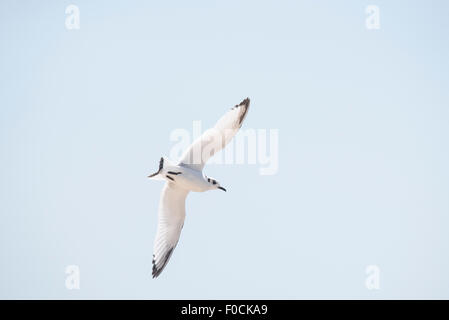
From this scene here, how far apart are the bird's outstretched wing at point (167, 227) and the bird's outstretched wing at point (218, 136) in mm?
832

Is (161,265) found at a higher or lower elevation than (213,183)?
lower

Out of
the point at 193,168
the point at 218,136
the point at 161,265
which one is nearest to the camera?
the point at 218,136

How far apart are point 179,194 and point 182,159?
2.54 ft

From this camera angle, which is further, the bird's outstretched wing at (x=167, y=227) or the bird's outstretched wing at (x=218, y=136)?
the bird's outstretched wing at (x=167, y=227)

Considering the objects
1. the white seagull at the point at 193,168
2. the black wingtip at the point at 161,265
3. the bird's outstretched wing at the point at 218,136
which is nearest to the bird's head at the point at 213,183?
the white seagull at the point at 193,168

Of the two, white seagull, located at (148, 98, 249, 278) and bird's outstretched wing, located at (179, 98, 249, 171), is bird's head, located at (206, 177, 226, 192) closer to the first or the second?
white seagull, located at (148, 98, 249, 278)

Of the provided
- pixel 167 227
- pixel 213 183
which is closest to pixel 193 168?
pixel 213 183

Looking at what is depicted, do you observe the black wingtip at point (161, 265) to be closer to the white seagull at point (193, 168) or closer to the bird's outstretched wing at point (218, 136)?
the white seagull at point (193, 168)

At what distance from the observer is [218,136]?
989 cm

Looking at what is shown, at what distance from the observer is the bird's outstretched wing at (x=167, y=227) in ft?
35.1

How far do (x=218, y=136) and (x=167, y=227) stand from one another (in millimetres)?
1971

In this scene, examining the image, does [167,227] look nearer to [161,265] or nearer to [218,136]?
[161,265]

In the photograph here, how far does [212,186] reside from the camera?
10336mm
